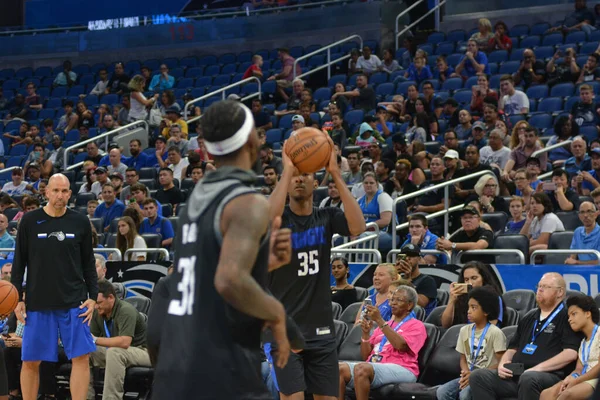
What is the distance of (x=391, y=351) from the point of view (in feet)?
30.0

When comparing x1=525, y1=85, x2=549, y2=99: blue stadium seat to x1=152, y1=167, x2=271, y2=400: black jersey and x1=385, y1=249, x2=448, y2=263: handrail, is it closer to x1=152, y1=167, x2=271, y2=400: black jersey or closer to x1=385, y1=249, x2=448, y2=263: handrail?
x1=385, y1=249, x2=448, y2=263: handrail

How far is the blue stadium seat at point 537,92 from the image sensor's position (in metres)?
16.2

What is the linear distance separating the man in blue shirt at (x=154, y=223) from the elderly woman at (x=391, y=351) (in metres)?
4.88

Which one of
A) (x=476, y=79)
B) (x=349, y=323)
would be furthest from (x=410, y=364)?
(x=476, y=79)

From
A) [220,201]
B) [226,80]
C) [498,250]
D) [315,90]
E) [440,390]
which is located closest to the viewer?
[220,201]

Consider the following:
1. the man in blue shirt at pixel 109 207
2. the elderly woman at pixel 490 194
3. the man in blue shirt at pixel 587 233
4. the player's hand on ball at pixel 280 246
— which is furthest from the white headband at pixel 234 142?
the man in blue shirt at pixel 109 207

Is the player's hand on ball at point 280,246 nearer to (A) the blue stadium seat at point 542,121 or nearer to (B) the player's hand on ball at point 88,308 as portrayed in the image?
(B) the player's hand on ball at point 88,308

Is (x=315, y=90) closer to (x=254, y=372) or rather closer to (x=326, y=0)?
(x=326, y=0)

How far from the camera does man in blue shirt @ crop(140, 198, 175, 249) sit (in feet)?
44.6

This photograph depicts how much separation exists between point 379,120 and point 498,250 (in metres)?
6.38

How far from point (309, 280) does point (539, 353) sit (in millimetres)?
2758

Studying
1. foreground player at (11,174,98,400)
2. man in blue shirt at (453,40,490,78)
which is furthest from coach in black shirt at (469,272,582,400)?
man in blue shirt at (453,40,490,78)

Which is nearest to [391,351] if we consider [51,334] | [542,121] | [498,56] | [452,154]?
[51,334]

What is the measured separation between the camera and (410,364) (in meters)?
9.06
